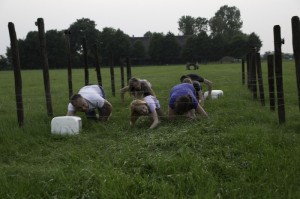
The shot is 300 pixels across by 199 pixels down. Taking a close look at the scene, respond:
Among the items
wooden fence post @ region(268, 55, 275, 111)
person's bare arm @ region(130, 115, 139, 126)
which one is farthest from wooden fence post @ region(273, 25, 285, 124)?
person's bare arm @ region(130, 115, 139, 126)

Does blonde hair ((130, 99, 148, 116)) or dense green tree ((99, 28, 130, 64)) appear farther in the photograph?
dense green tree ((99, 28, 130, 64))

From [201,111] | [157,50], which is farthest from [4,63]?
[201,111]

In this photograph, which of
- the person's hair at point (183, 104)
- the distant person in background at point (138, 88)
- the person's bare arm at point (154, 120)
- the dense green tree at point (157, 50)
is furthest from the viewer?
the dense green tree at point (157, 50)

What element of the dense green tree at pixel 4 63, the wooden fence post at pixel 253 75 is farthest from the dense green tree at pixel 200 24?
the wooden fence post at pixel 253 75

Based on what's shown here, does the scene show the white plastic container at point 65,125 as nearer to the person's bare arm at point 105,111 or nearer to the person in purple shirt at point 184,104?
the person's bare arm at point 105,111

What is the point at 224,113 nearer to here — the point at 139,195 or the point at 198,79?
the point at 198,79

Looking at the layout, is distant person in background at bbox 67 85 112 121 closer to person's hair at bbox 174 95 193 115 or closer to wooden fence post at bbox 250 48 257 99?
person's hair at bbox 174 95 193 115

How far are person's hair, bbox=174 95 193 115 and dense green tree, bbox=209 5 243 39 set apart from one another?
4075 inches

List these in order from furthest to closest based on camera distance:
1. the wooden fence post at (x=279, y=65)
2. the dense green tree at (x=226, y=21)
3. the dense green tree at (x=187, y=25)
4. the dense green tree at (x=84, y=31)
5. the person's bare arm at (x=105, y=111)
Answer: the dense green tree at (x=187, y=25) < the dense green tree at (x=226, y=21) < the dense green tree at (x=84, y=31) < the person's bare arm at (x=105, y=111) < the wooden fence post at (x=279, y=65)

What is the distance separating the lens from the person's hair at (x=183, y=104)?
24.9 ft

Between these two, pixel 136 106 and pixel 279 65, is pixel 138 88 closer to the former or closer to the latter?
pixel 136 106

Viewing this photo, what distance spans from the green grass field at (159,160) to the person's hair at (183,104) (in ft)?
0.98

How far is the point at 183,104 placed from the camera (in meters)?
7.62

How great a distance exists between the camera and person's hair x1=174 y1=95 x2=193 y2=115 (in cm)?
759
